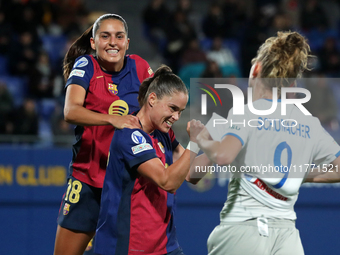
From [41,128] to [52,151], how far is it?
2.74 feet

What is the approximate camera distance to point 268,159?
232cm

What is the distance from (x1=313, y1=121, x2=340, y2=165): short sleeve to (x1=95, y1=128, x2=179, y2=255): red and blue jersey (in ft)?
2.86

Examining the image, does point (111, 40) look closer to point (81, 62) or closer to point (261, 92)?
point (81, 62)

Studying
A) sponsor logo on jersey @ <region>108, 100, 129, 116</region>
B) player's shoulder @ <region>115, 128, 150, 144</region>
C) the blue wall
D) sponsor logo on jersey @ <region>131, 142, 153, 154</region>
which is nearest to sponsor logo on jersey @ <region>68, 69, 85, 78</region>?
sponsor logo on jersey @ <region>108, 100, 129, 116</region>

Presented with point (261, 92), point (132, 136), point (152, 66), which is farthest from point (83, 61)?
point (152, 66)

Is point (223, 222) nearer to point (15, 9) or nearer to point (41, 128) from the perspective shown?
point (41, 128)

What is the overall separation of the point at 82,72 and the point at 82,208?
0.98 m

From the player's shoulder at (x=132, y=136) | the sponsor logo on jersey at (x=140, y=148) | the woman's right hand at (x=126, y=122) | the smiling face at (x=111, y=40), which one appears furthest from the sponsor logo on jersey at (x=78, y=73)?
the sponsor logo on jersey at (x=140, y=148)

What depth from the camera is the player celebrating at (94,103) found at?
125 inches

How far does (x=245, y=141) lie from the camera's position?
2238mm

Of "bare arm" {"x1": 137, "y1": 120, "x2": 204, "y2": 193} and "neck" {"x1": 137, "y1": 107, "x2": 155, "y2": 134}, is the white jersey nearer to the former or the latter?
"bare arm" {"x1": 137, "y1": 120, "x2": 204, "y2": 193}

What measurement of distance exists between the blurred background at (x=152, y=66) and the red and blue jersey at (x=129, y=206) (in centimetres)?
223

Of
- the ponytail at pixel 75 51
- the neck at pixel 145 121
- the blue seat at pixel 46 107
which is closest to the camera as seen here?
the neck at pixel 145 121

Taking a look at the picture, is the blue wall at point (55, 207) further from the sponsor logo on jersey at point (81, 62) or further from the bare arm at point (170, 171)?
the bare arm at point (170, 171)
